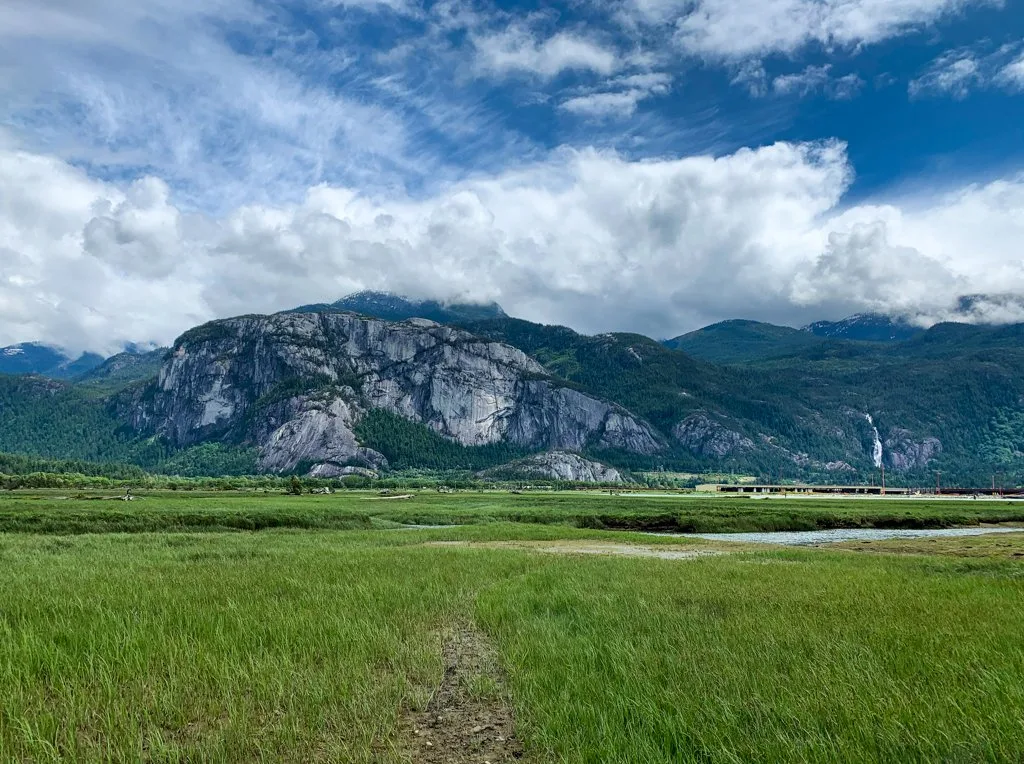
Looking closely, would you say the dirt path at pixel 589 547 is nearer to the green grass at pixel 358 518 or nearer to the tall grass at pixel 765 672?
the tall grass at pixel 765 672

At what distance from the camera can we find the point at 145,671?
34.5ft

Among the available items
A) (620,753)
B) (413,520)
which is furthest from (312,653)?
(413,520)

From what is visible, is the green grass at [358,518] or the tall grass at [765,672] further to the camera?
the green grass at [358,518]

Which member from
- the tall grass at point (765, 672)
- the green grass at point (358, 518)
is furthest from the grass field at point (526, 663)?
the green grass at point (358, 518)

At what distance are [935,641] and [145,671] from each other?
15.0 metres

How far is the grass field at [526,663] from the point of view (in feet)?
25.0

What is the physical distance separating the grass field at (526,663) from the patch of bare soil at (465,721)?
0.30 feet

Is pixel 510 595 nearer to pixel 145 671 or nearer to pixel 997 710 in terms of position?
pixel 145 671

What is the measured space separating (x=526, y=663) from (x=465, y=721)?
2515mm

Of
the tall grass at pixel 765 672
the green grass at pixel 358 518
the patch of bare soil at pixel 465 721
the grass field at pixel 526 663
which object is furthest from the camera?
the green grass at pixel 358 518

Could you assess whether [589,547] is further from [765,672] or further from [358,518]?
[765,672]

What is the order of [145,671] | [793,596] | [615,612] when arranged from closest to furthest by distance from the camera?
[145,671] → [615,612] → [793,596]

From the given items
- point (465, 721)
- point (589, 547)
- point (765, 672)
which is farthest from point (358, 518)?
point (765, 672)

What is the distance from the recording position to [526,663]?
37.5ft
